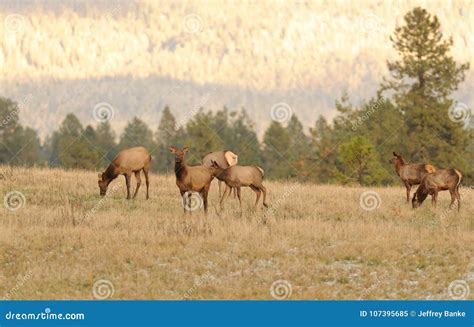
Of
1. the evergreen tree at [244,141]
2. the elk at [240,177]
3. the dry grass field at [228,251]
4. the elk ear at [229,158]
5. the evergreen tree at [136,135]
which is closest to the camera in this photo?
the dry grass field at [228,251]

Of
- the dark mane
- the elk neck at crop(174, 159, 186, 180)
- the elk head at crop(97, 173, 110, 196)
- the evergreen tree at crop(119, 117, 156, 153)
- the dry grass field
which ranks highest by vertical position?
the evergreen tree at crop(119, 117, 156, 153)

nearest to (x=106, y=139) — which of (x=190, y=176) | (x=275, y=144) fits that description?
(x=275, y=144)

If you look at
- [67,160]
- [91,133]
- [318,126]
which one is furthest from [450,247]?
[318,126]

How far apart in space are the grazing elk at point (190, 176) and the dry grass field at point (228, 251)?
0.73 meters

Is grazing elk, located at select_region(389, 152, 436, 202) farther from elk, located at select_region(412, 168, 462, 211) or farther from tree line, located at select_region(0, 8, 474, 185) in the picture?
tree line, located at select_region(0, 8, 474, 185)

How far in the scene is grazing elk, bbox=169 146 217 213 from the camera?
67.4 feet

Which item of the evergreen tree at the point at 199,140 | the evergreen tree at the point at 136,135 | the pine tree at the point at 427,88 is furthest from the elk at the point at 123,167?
the evergreen tree at the point at 136,135

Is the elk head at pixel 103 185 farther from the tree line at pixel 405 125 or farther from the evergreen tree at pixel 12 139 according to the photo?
the evergreen tree at pixel 12 139

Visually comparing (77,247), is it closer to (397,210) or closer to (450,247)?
(450,247)

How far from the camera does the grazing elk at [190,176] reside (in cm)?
2053

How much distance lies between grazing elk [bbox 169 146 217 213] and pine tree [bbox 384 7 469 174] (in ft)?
114

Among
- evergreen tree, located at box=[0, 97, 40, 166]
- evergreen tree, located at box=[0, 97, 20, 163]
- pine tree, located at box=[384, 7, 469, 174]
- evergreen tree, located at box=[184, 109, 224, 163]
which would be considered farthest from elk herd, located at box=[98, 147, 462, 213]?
evergreen tree, located at box=[0, 97, 40, 166]

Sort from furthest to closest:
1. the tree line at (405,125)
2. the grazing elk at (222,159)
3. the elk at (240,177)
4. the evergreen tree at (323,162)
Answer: the evergreen tree at (323,162), the tree line at (405,125), the grazing elk at (222,159), the elk at (240,177)

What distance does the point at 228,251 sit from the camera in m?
16.6
